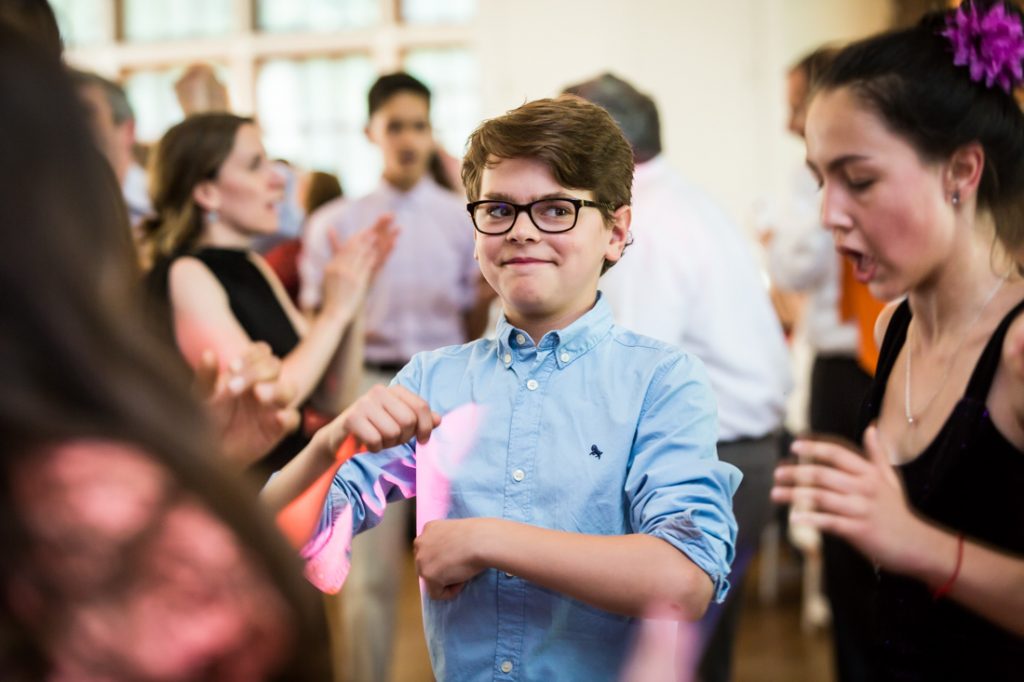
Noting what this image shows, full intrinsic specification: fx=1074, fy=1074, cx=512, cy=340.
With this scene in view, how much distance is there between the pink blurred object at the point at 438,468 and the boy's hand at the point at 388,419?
95 mm

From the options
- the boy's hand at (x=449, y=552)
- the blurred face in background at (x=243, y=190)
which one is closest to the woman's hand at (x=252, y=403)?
the boy's hand at (x=449, y=552)

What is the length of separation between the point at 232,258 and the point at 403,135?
112cm

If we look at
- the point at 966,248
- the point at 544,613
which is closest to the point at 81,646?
the point at 544,613

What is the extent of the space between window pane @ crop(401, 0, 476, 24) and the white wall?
3.61ft

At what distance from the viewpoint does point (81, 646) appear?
48cm

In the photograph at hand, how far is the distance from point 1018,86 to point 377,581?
2086mm

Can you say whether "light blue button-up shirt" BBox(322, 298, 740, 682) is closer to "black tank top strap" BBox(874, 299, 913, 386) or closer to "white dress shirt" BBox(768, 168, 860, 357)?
"black tank top strap" BBox(874, 299, 913, 386)

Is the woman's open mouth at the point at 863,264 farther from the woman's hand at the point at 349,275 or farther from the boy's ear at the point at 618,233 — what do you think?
the woman's hand at the point at 349,275

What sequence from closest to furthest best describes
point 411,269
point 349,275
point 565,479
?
1. point 565,479
2. point 349,275
3. point 411,269

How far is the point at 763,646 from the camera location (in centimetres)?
351

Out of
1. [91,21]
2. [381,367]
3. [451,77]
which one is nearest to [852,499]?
[381,367]

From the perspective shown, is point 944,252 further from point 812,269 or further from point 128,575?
point 812,269

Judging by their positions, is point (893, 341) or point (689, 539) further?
point (893, 341)

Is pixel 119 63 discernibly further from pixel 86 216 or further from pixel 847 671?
pixel 86 216
